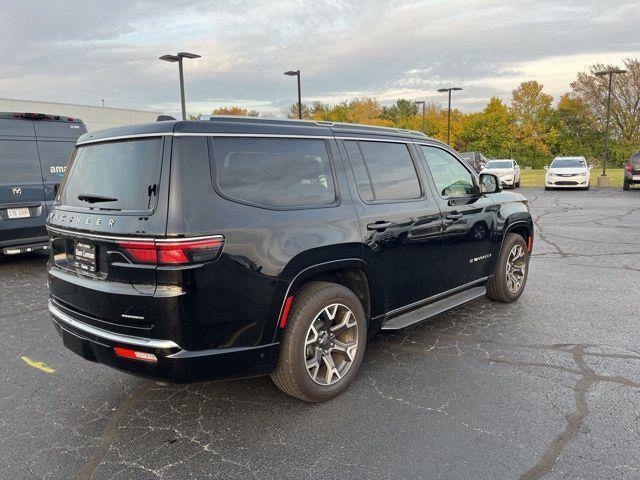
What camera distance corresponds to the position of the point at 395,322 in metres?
3.91

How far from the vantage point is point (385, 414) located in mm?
3219

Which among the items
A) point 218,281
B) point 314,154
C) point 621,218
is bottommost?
point 621,218

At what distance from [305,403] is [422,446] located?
87 centimetres

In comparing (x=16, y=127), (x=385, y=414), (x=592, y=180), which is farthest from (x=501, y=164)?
(x=385, y=414)

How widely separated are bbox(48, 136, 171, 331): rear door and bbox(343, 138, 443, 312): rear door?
1.47 metres

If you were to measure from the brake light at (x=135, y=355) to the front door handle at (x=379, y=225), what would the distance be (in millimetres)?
1696

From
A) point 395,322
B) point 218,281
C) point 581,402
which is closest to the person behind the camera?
point 218,281

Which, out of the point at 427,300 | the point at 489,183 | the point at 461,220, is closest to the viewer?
the point at 427,300

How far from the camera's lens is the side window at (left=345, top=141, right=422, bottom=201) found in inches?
147

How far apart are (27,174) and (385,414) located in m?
6.70

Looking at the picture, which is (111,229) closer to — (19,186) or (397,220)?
(397,220)

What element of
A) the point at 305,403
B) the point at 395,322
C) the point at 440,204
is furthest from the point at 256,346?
the point at 440,204

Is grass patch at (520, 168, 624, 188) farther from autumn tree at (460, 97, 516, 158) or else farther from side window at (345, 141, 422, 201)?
side window at (345, 141, 422, 201)

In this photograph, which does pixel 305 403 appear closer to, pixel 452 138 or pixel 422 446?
pixel 422 446
